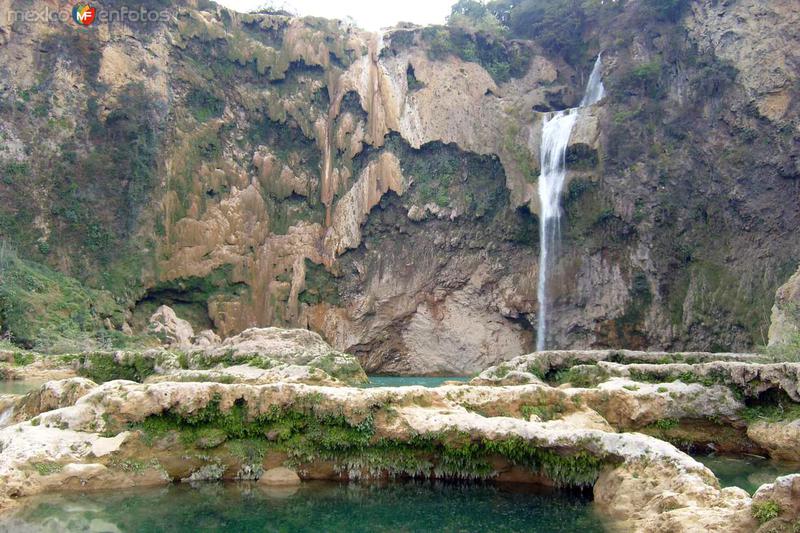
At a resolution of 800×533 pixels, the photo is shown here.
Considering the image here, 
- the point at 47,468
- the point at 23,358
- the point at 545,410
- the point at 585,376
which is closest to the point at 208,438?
the point at 47,468

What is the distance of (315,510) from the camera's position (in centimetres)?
952

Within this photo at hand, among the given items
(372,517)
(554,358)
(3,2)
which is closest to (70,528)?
(372,517)

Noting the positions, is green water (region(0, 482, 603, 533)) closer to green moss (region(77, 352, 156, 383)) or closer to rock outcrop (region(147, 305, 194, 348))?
green moss (region(77, 352, 156, 383))

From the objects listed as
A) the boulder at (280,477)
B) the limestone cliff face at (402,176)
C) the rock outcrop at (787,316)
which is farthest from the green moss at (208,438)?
the limestone cliff face at (402,176)

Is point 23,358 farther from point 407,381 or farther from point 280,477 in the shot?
point 280,477

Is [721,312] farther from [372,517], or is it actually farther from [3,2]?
[3,2]

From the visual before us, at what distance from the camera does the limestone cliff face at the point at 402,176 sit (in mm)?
32156

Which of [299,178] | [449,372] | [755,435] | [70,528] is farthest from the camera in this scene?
[299,178]

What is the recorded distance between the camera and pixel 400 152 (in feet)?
132

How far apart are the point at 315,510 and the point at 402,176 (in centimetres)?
3170

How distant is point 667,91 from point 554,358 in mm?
21121

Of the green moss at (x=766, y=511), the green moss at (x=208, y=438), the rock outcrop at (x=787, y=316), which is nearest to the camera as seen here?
the green moss at (x=766, y=511)
